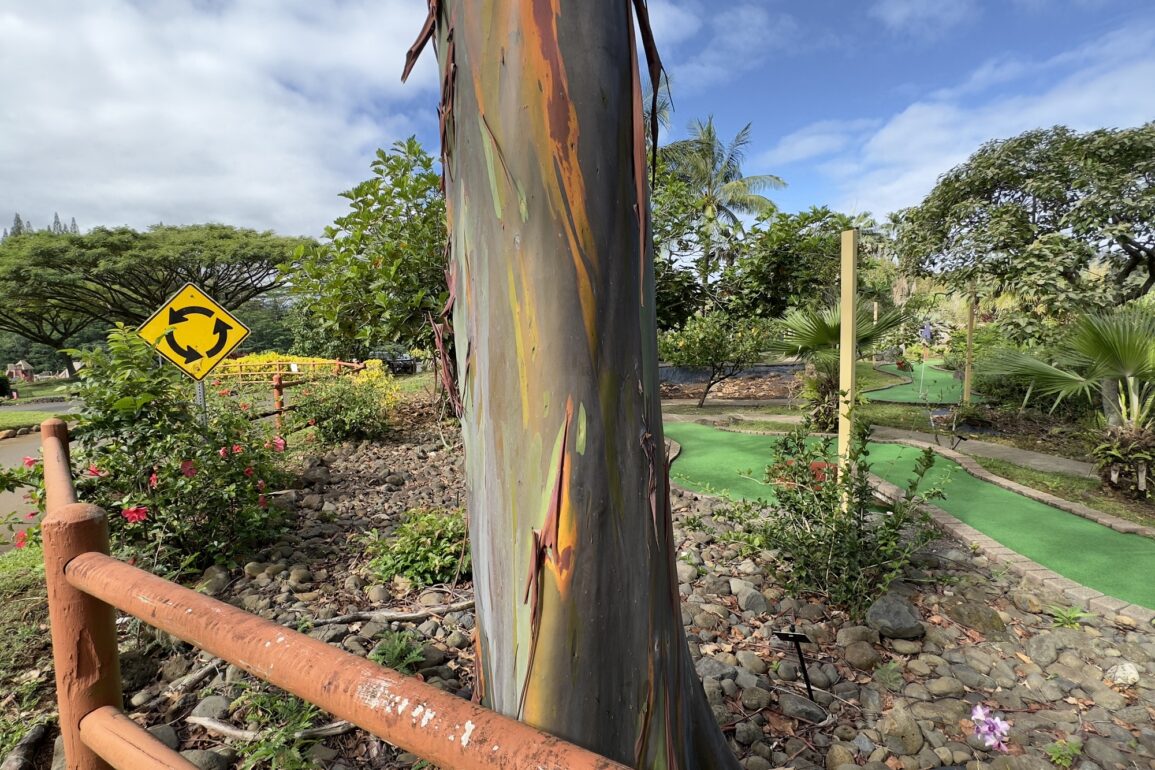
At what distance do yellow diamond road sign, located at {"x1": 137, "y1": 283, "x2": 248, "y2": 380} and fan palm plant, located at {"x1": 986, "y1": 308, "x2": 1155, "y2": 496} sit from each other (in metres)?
7.43

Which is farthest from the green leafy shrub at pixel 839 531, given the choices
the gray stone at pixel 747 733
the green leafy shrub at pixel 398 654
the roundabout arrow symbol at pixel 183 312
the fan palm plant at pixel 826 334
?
the roundabout arrow symbol at pixel 183 312

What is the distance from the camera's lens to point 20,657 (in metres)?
2.48

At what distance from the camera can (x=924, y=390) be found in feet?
40.0

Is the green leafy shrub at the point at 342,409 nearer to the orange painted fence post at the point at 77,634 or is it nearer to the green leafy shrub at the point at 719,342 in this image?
the green leafy shrub at the point at 719,342

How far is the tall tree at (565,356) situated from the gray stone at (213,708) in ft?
5.37

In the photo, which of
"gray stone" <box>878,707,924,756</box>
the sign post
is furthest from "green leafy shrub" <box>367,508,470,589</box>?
"gray stone" <box>878,707,924,756</box>

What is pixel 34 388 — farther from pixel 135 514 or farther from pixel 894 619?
pixel 894 619

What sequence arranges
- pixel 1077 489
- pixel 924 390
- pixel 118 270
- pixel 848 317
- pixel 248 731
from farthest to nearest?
pixel 118 270
pixel 924 390
pixel 1077 489
pixel 848 317
pixel 248 731

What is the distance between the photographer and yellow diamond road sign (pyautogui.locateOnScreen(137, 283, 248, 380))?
416 centimetres

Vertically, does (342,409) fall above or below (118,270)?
below

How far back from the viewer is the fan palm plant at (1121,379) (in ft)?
15.3

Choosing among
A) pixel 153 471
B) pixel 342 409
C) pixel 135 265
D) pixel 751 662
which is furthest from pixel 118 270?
pixel 751 662

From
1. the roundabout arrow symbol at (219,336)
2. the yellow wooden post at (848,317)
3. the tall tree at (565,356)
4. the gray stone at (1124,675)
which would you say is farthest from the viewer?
the roundabout arrow symbol at (219,336)

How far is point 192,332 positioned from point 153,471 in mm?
1568
